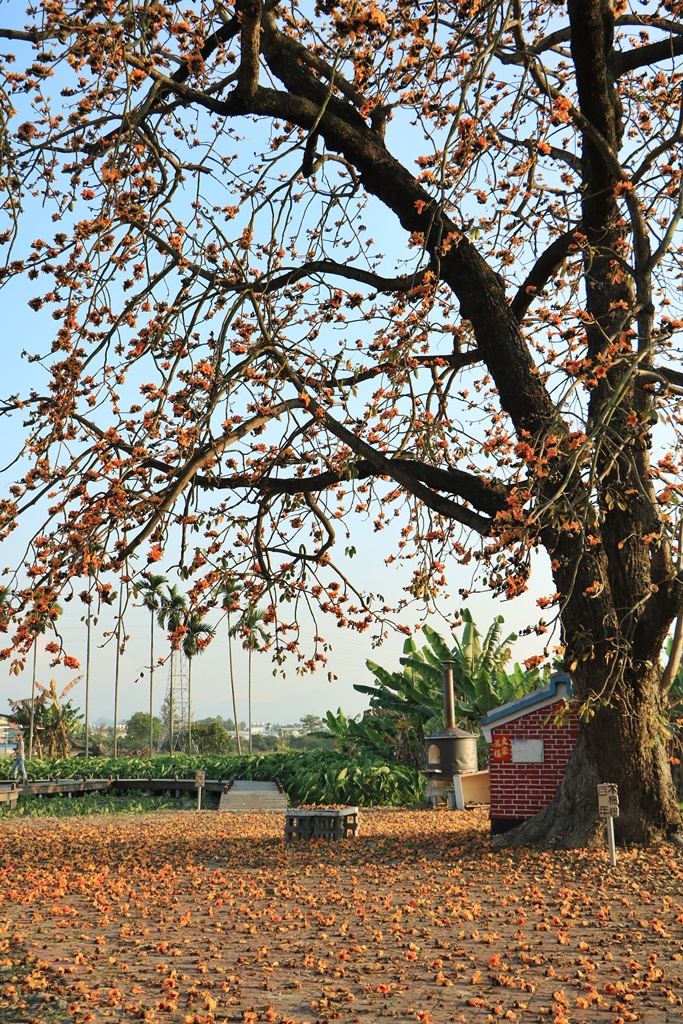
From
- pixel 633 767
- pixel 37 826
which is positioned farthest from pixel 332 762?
pixel 633 767

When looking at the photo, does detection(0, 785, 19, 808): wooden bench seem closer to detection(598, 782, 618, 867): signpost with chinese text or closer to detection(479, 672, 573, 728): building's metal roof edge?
detection(479, 672, 573, 728): building's metal roof edge

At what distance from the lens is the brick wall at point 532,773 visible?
1369cm

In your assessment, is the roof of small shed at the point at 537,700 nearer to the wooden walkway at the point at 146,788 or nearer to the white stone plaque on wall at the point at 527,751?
the white stone plaque on wall at the point at 527,751

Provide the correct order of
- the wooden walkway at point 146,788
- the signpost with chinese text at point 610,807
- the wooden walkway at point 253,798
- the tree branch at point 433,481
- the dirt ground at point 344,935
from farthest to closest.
Result: the wooden walkway at point 146,788
the wooden walkway at point 253,798
the tree branch at point 433,481
the signpost with chinese text at point 610,807
the dirt ground at point 344,935

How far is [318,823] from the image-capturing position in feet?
44.0

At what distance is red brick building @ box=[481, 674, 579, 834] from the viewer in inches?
539

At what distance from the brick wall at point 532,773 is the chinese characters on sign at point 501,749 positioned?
0.09 meters

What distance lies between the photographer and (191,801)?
25.3 metres

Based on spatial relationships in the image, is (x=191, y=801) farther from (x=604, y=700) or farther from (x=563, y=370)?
(x=563, y=370)

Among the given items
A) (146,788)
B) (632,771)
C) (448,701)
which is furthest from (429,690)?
(632,771)

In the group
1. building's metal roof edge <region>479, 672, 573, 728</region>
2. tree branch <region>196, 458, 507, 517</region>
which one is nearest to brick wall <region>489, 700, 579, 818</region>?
building's metal roof edge <region>479, 672, 573, 728</region>

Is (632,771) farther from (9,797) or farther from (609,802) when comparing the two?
(9,797)

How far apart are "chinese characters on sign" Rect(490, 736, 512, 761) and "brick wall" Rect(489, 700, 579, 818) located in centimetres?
9

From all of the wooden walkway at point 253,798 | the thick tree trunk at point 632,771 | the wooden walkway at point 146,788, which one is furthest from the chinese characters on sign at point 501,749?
the wooden walkway at point 146,788
